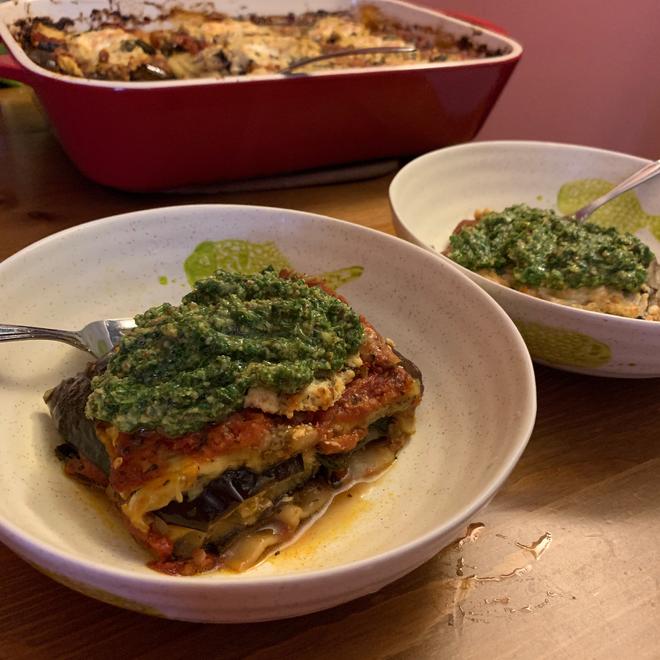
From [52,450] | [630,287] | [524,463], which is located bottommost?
[52,450]

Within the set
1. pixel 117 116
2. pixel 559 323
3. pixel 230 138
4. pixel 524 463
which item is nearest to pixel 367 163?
pixel 230 138

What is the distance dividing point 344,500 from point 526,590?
290 mm

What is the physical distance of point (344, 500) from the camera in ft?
3.33

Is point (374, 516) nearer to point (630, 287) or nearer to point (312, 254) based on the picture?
point (312, 254)

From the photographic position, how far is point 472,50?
2295mm

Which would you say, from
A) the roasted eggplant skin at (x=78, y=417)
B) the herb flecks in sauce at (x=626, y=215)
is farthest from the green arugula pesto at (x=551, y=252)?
the roasted eggplant skin at (x=78, y=417)

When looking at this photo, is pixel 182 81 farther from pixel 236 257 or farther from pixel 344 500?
pixel 344 500

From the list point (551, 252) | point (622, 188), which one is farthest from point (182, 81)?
point (622, 188)

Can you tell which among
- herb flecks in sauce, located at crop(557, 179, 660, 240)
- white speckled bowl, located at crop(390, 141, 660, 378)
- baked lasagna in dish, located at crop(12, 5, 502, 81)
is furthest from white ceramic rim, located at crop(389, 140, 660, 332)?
baked lasagna in dish, located at crop(12, 5, 502, 81)

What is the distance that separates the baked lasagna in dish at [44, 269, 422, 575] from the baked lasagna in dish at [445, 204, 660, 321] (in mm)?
465

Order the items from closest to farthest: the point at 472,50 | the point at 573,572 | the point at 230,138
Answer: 1. the point at 573,572
2. the point at 230,138
3. the point at 472,50

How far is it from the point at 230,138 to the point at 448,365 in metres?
0.88

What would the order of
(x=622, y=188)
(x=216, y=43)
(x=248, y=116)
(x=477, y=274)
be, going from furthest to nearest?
(x=216, y=43)
(x=622, y=188)
(x=248, y=116)
(x=477, y=274)

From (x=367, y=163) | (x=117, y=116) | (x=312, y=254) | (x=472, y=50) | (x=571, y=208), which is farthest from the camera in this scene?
(x=472, y=50)
